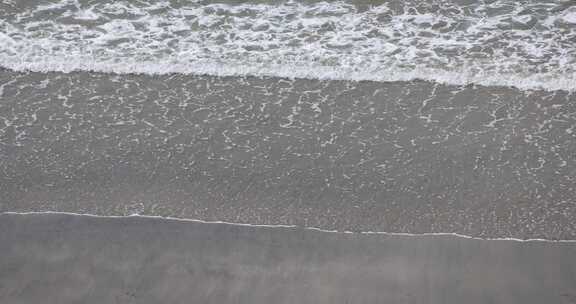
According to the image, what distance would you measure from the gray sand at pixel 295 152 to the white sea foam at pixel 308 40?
272mm

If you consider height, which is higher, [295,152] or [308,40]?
[308,40]

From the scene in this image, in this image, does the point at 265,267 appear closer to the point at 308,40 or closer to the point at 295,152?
the point at 295,152

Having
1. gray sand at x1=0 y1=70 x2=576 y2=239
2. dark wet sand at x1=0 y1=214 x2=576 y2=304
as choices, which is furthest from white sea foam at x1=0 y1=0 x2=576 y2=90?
dark wet sand at x1=0 y1=214 x2=576 y2=304

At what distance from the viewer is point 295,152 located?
6.30m

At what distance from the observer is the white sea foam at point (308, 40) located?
7.37 metres

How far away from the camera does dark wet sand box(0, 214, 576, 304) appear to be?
482cm

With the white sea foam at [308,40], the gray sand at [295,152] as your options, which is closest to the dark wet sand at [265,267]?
the gray sand at [295,152]

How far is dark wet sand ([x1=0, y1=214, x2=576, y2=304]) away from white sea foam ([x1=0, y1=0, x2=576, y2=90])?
2.51m

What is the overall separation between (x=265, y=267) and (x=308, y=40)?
3697 millimetres

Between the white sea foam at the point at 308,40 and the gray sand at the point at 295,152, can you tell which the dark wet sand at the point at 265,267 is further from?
the white sea foam at the point at 308,40

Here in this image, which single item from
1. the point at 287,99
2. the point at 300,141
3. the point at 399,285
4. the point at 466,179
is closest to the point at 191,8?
the point at 287,99

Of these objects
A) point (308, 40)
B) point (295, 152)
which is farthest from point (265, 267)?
point (308, 40)

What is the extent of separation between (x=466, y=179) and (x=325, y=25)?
324cm

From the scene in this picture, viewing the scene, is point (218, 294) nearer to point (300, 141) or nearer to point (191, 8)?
point (300, 141)
